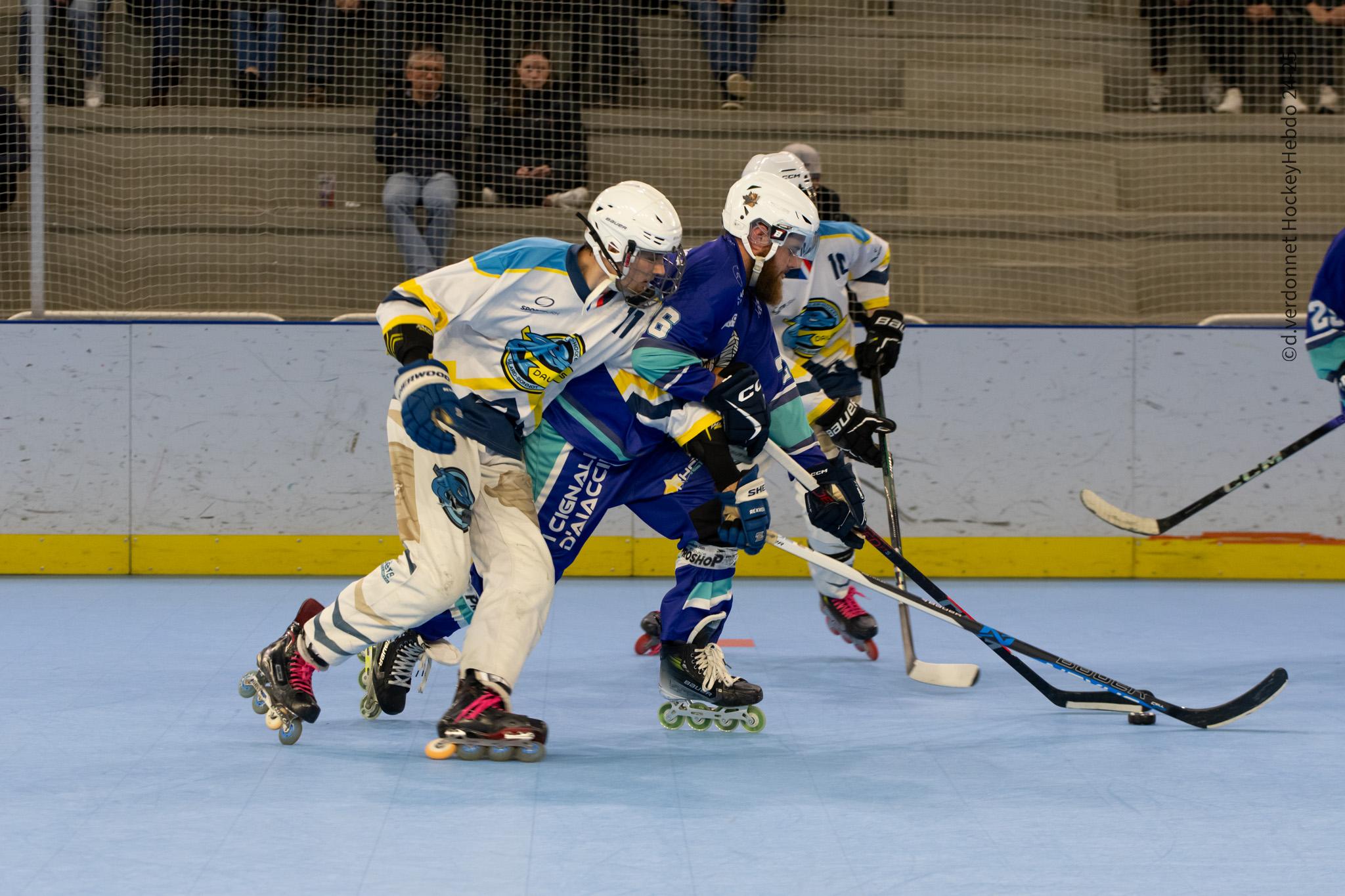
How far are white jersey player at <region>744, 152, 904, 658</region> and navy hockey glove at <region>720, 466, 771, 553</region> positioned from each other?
34.5 inches

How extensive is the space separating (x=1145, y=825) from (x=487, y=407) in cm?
170

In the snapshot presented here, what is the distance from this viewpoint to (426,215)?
666 cm

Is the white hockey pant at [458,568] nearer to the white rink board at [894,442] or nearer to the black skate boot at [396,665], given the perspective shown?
the black skate boot at [396,665]

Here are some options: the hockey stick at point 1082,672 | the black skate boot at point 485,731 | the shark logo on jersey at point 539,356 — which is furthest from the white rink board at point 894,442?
the black skate boot at point 485,731

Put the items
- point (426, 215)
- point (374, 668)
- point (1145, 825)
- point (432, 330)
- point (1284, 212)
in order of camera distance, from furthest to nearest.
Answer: point (1284, 212)
point (426, 215)
point (374, 668)
point (432, 330)
point (1145, 825)

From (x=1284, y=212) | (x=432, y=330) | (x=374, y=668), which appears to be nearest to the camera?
(x=432, y=330)

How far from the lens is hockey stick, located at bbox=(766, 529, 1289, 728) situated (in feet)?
12.0

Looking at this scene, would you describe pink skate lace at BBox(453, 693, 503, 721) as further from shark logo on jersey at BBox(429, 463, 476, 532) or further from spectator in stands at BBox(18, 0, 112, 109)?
spectator in stands at BBox(18, 0, 112, 109)

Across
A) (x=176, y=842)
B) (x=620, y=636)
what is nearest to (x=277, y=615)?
(x=620, y=636)

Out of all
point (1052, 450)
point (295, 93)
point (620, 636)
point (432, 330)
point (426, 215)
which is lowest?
point (620, 636)

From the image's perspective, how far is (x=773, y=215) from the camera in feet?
11.7

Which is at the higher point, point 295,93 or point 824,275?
point 295,93

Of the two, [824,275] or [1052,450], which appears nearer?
[824,275]

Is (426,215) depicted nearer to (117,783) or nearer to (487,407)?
(487,407)
